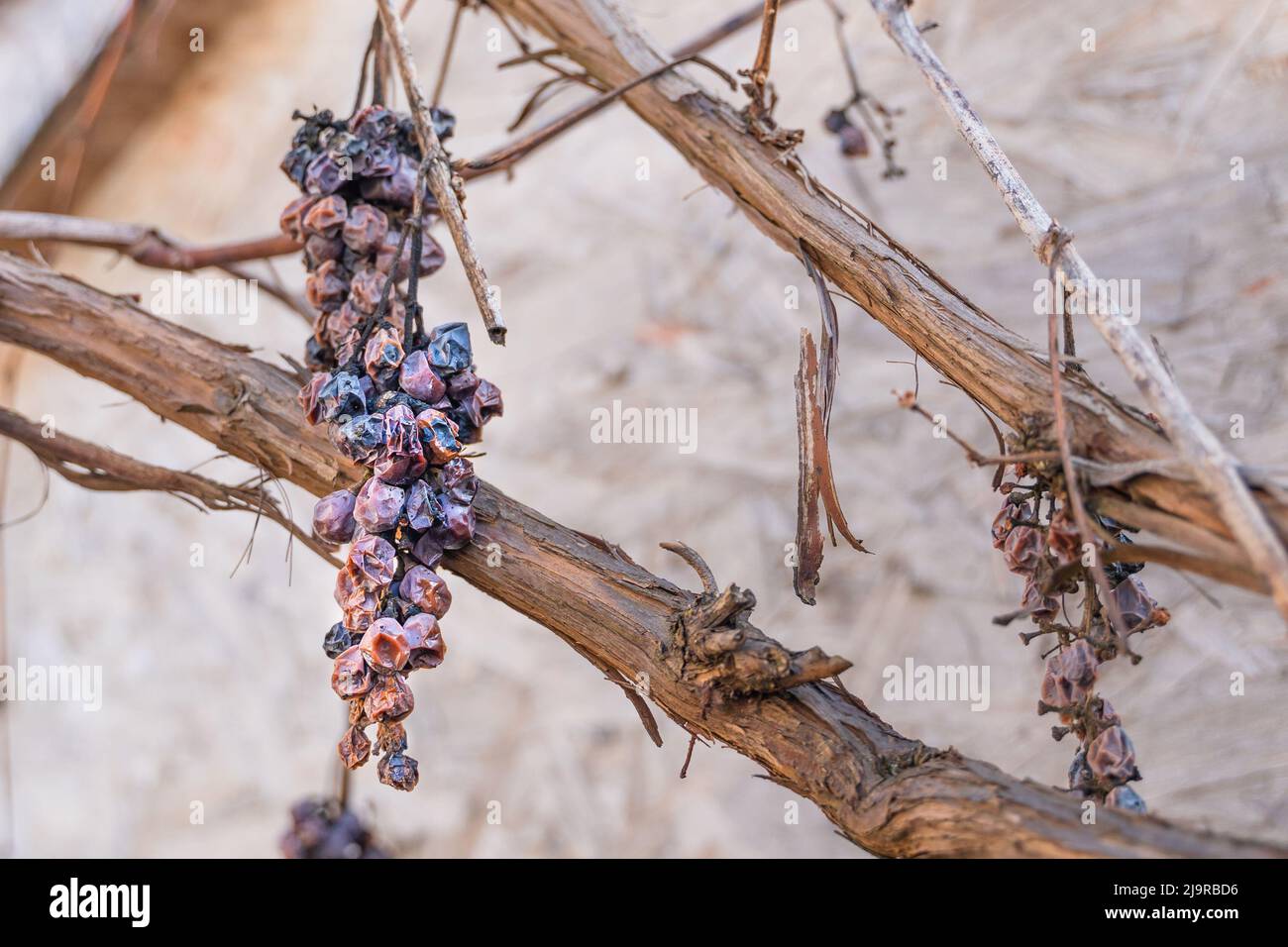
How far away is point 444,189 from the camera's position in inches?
22.7

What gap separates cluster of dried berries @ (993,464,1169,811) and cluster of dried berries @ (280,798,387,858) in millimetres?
764

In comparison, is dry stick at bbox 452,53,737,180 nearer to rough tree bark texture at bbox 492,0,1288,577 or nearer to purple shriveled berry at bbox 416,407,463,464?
rough tree bark texture at bbox 492,0,1288,577

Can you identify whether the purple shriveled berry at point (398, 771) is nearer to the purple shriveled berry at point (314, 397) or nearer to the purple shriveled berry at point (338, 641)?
the purple shriveled berry at point (338, 641)

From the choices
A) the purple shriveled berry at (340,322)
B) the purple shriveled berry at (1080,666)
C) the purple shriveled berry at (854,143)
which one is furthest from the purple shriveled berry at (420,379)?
the purple shriveled berry at (854,143)

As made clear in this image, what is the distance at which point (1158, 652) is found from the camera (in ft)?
4.31

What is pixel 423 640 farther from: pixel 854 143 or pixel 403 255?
pixel 854 143

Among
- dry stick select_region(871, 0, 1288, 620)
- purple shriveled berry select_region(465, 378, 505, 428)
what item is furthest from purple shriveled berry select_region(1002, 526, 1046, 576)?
purple shriveled berry select_region(465, 378, 505, 428)

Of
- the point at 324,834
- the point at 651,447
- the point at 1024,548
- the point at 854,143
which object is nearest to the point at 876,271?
the point at 1024,548

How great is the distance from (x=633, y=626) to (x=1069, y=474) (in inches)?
8.9

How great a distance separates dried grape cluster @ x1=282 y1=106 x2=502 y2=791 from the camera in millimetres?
535

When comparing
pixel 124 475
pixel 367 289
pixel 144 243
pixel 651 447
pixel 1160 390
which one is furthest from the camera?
pixel 651 447
